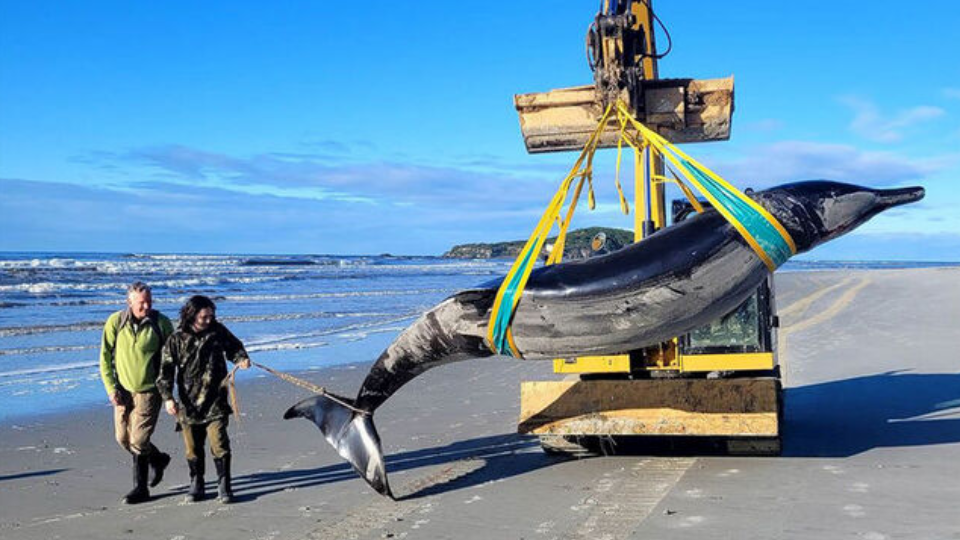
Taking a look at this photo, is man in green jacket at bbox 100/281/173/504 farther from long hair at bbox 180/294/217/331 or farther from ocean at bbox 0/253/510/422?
ocean at bbox 0/253/510/422

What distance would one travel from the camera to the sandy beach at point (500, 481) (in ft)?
21.9

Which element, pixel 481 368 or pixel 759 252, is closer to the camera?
pixel 759 252

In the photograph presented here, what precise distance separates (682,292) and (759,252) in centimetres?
52

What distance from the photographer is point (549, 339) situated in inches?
233

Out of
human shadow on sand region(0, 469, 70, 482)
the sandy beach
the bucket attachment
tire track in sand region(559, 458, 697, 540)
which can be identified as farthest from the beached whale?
human shadow on sand region(0, 469, 70, 482)

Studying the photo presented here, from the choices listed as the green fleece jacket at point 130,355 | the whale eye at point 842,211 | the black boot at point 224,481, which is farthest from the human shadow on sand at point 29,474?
the whale eye at point 842,211

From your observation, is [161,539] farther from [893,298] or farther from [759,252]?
[893,298]

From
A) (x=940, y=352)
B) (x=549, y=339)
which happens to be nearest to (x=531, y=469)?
(x=549, y=339)

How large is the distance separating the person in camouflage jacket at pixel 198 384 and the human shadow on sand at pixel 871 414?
500 cm

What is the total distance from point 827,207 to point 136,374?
541 cm

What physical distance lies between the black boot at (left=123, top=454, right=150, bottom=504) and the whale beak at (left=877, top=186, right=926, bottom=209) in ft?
19.2

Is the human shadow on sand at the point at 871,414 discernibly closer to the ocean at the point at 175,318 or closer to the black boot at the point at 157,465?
the black boot at the point at 157,465

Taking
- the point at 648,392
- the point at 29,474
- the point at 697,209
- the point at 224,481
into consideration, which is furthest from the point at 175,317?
the point at 697,209

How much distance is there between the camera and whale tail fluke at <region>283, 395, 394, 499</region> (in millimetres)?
7309
